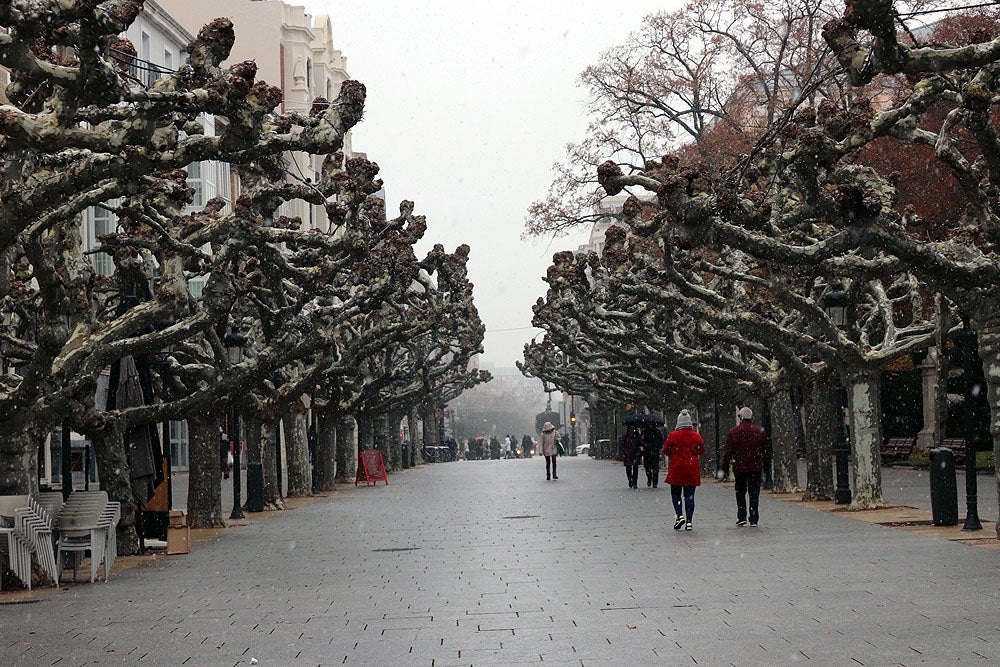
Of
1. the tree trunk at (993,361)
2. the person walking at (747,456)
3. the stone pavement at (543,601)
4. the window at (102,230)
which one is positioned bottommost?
the stone pavement at (543,601)

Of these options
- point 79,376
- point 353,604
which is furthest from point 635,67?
point 353,604

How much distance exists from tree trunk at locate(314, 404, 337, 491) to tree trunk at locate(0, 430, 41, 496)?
2064 centimetres

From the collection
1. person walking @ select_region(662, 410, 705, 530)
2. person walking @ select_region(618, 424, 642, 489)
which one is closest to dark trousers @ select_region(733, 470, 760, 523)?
person walking @ select_region(662, 410, 705, 530)

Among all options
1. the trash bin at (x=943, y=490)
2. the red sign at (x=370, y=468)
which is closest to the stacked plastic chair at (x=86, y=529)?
the trash bin at (x=943, y=490)

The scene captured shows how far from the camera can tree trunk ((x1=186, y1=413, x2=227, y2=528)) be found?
73.1 feet

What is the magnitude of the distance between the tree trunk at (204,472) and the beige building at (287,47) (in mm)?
39875

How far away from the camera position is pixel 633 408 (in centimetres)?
5447

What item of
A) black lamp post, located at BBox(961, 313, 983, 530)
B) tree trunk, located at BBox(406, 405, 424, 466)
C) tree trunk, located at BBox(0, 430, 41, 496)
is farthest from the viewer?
tree trunk, located at BBox(406, 405, 424, 466)

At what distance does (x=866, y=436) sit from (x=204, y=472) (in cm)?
1075

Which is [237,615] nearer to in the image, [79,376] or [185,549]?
[79,376]

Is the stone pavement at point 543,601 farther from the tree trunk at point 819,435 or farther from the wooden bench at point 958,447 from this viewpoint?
the wooden bench at point 958,447

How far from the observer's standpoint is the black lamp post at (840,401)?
2133 cm

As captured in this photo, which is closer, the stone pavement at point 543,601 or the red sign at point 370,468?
the stone pavement at point 543,601

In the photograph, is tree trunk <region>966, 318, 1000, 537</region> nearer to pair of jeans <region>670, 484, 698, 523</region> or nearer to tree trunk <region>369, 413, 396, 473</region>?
pair of jeans <region>670, 484, 698, 523</region>
